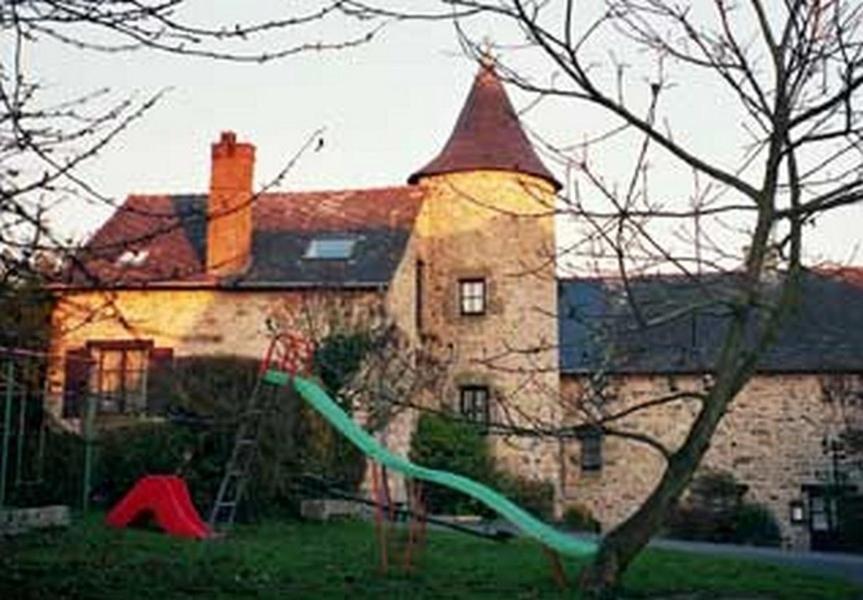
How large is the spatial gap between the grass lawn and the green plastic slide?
422 millimetres

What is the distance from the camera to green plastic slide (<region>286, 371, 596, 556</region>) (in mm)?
9609

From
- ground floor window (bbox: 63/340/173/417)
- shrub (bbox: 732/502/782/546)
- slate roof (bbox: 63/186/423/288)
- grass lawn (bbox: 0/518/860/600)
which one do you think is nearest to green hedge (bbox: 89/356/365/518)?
grass lawn (bbox: 0/518/860/600)

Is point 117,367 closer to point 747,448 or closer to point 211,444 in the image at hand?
point 211,444

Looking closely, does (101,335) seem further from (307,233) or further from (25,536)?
(25,536)

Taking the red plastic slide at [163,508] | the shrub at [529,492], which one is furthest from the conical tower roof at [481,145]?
the red plastic slide at [163,508]

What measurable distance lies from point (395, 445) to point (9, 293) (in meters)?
19.0

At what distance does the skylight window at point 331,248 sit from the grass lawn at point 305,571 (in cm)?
1018

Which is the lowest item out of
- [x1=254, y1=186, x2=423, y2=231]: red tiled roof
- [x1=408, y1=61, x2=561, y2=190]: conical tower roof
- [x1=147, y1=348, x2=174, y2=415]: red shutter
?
[x1=147, y1=348, x2=174, y2=415]: red shutter

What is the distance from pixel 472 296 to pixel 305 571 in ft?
52.2

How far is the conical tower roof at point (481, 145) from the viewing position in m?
24.7

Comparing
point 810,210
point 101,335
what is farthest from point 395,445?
point 810,210

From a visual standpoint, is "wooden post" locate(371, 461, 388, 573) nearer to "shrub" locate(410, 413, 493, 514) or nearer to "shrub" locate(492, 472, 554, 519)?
"shrub" locate(410, 413, 493, 514)

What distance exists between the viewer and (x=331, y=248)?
77.8ft

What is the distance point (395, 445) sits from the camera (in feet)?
75.2
